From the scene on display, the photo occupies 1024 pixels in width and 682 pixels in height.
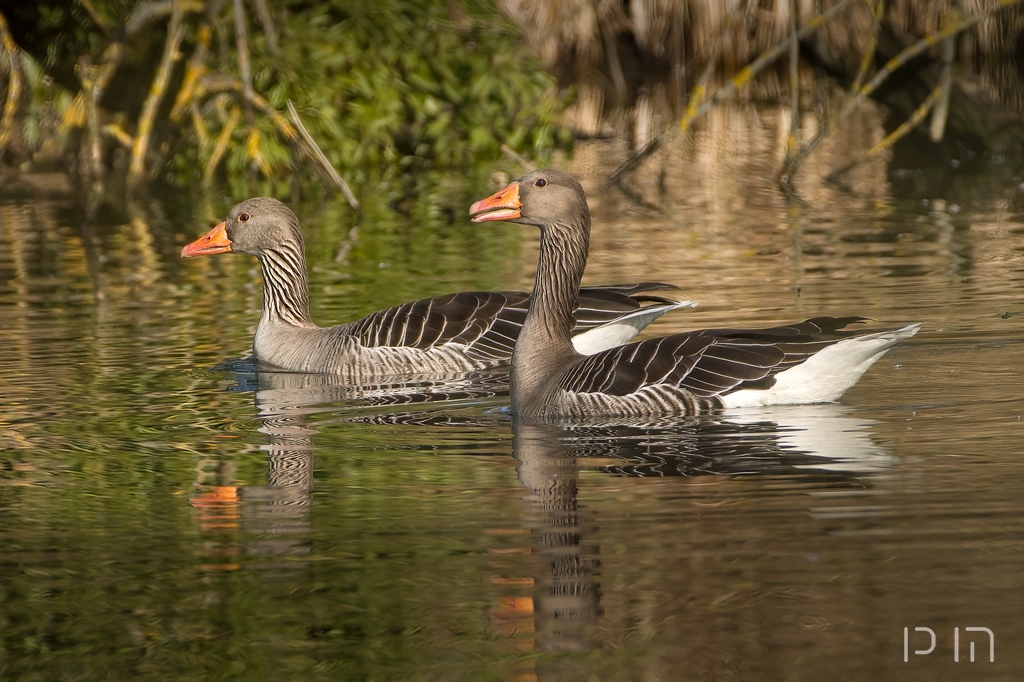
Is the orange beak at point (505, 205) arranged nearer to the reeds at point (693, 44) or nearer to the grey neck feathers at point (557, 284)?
the grey neck feathers at point (557, 284)

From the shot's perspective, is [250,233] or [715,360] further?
[250,233]

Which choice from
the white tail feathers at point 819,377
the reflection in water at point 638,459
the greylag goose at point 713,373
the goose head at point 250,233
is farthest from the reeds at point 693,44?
the reflection in water at point 638,459

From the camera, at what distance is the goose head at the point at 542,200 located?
368 inches

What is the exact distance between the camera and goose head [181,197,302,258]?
39.2 feet

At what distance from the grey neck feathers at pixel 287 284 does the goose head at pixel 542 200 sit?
2825 millimetres

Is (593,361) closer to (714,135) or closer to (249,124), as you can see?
(249,124)

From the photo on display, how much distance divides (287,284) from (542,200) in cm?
320

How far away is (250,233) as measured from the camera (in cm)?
1196

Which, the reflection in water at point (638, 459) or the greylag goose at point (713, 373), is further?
the greylag goose at point (713, 373)

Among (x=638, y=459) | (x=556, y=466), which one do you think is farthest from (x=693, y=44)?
(x=556, y=466)

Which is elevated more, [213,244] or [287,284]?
[213,244]

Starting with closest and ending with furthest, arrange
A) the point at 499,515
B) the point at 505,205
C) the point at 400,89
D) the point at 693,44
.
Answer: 1. the point at 499,515
2. the point at 505,205
3. the point at 400,89
4. the point at 693,44

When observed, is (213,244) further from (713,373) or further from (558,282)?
(713,373)

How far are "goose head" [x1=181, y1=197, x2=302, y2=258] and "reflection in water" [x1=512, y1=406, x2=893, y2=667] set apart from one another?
394cm
